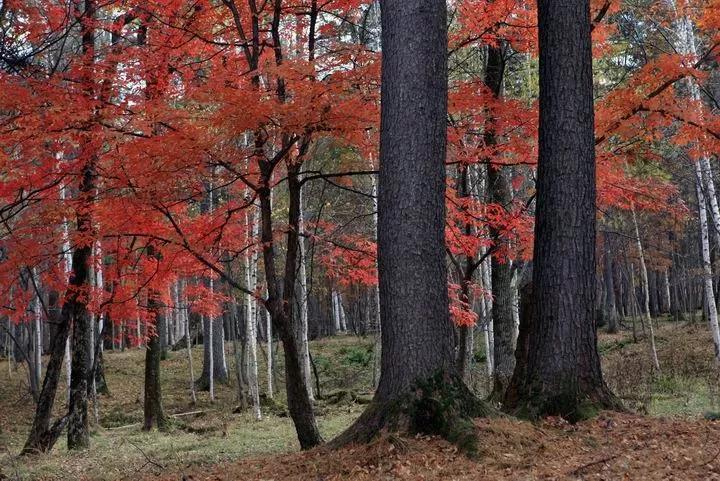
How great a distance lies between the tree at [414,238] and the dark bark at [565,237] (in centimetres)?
86

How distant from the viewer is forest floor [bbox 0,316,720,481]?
4273 millimetres

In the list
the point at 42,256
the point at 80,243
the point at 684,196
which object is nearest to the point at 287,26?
the point at 80,243

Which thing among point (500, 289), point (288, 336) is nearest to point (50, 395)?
point (288, 336)

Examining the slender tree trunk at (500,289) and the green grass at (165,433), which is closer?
Answer: the green grass at (165,433)

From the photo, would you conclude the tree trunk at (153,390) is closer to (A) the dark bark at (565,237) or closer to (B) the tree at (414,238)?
(B) the tree at (414,238)

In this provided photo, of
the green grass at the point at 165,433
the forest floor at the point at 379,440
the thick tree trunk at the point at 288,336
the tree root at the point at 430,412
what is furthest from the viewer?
the green grass at the point at 165,433

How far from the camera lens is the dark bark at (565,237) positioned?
5.28 m

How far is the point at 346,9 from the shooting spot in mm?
8438

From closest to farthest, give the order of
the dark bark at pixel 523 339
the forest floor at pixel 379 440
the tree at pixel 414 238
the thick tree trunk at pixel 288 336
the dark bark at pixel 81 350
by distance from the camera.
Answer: the forest floor at pixel 379 440 < the tree at pixel 414 238 < the dark bark at pixel 523 339 < the thick tree trunk at pixel 288 336 < the dark bark at pixel 81 350

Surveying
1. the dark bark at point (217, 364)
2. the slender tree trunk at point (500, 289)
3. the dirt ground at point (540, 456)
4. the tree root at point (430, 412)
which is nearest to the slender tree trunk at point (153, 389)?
the slender tree trunk at point (500, 289)

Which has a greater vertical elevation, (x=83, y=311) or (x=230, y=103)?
(x=230, y=103)

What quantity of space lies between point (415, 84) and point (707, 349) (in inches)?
699

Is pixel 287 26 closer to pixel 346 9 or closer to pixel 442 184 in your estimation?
pixel 346 9

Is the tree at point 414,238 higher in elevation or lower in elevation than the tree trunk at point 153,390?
higher
